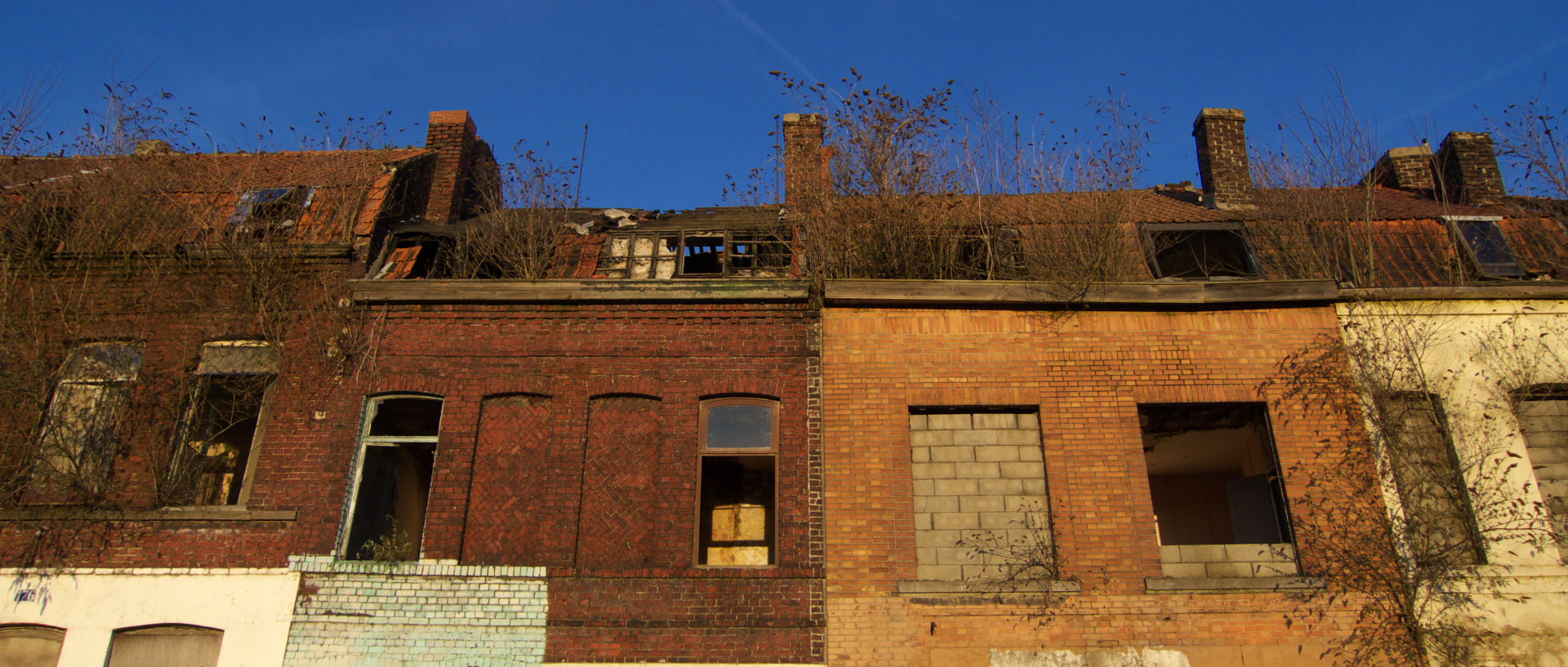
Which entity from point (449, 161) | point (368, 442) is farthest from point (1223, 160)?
point (368, 442)

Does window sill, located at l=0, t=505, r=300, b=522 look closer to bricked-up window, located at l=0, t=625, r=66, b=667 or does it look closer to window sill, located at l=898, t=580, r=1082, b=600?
bricked-up window, located at l=0, t=625, r=66, b=667

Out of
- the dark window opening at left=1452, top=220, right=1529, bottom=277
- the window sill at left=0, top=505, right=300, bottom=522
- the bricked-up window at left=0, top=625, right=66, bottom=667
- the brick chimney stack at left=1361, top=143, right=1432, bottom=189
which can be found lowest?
the bricked-up window at left=0, top=625, right=66, bottom=667

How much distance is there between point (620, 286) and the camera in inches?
418

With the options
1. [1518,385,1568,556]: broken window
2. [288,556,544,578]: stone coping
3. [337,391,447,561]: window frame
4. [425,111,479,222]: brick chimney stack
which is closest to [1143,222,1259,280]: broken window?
[1518,385,1568,556]: broken window

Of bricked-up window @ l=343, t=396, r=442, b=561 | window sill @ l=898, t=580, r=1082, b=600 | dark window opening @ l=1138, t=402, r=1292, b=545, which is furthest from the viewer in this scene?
dark window opening @ l=1138, t=402, r=1292, b=545

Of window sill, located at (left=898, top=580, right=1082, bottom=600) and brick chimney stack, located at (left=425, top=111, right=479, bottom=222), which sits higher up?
brick chimney stack, located at (left=425, top=111, right=479, bottom=222)

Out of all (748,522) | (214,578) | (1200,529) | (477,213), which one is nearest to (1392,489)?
(1200,529)

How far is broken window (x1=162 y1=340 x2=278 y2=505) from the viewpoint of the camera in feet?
34.6

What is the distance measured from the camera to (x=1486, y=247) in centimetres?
1197

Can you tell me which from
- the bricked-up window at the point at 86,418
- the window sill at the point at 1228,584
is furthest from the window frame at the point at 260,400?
the window sill at the point at 1228,584

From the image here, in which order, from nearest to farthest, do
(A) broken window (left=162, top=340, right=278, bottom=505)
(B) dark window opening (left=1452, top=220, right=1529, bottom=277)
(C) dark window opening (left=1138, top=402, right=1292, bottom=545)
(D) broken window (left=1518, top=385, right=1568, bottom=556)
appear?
1. (D) broken window (left=1518, top=385, right=1568, bottom=556)
2. (C) dark window opening (left=1138, top=402, right=1292, bottom=545)
3. (A) broken window (left=162, top=340, right=278, bottom=505)
4. (B) dark window opening (left=1452, top=220, right=1529, bottom=277)

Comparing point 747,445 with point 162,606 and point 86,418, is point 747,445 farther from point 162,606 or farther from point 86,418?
point 86,418

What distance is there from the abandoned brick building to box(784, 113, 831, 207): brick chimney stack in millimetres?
1087

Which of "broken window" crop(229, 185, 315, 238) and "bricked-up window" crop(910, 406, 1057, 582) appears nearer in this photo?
"bricked-up window" crop(910, 406, 1057, 582)
